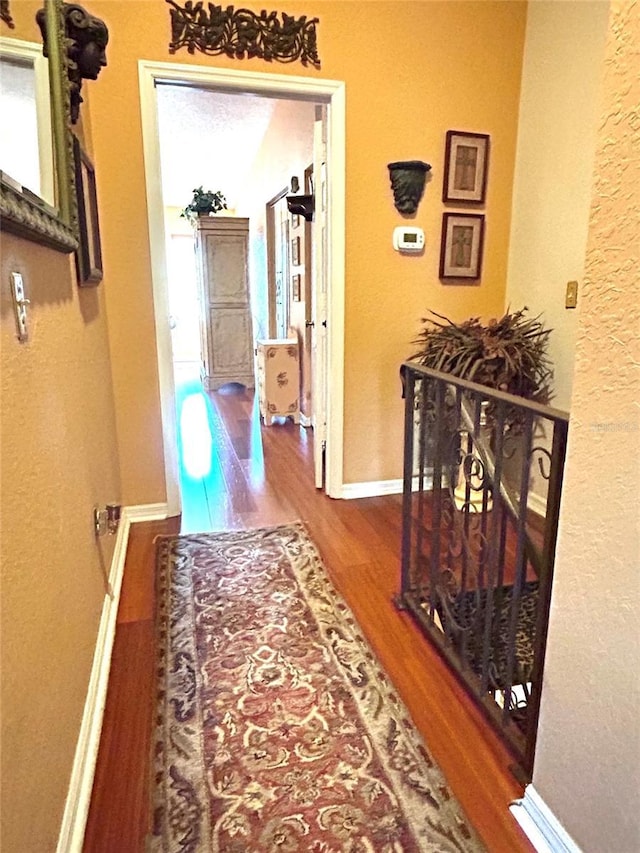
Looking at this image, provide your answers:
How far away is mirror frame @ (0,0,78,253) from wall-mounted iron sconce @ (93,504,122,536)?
842mm

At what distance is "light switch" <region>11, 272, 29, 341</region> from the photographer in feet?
3.17

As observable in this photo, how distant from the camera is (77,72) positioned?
1647 millimetres

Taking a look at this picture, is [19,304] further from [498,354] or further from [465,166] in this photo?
[465,166]

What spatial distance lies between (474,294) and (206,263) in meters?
3.78

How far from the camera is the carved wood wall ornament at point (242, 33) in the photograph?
236cm

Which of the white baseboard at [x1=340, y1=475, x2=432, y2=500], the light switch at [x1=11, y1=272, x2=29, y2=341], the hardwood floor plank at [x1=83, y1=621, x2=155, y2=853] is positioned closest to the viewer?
the light switch at [x1=11, y1=272, x2=29, y2=341]

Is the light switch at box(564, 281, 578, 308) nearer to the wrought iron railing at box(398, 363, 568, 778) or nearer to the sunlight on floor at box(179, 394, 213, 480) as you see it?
the wrought iron railing at box(398, 363, 568, 778)

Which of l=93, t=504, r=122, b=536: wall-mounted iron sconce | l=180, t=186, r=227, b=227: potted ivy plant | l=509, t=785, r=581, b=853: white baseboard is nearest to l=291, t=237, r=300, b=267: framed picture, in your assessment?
l=180, t=186, r=227, b=227: potted ivy plant

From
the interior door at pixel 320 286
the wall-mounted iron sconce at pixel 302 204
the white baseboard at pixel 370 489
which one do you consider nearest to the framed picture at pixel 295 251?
the wall-mounted iron sconce at pixel 302 204

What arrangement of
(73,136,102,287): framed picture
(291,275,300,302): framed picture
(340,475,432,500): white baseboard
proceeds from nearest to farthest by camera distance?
1. (73,136,102,287): framed picture
2. (340,475,432,500): white baseboard
3. (291,275,300,302): framed picture

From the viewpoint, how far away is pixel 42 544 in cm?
107

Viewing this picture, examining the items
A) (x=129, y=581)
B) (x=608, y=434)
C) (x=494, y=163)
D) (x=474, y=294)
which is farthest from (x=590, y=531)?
(x=494, y=163)

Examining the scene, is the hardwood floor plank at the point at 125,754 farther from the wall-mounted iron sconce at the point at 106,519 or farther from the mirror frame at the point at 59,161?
the mirror frame at the point at 59,161

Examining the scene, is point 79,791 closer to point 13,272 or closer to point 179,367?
point 13,272
